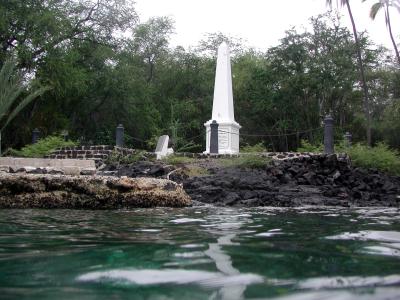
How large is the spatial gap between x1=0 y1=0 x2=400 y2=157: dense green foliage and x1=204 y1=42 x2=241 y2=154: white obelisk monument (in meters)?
3.01

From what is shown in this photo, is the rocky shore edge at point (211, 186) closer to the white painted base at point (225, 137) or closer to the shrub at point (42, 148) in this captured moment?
the white painted base at point (225, 137)

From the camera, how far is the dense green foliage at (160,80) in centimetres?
2353

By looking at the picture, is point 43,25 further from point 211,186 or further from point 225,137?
point 211,186

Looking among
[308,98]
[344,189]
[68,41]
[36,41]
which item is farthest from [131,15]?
[344,189]

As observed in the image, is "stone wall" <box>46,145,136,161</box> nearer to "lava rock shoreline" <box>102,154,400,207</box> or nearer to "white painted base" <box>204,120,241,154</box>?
"lava rock shoreline" <box>102,154,400,207</box>

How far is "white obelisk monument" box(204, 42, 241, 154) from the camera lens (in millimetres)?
19234

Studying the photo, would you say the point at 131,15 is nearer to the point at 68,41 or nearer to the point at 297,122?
the point at 68,41

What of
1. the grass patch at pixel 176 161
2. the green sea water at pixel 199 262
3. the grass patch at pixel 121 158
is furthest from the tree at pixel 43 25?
the green sea water at pixel 199 262

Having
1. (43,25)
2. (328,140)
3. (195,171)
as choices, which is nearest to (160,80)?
(43,25)

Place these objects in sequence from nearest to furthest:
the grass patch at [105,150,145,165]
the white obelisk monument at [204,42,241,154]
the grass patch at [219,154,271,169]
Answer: the grass patch at [219,154,271,169] → the grass patch at [105,150,145,165] → the white obelisk monument at [204,42,241,154]

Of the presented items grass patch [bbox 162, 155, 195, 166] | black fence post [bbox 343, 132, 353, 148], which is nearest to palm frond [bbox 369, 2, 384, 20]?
black fence post [bbox 343, 132, 353, 148]

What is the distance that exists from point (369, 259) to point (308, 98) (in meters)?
30.1

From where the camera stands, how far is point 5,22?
21375mm

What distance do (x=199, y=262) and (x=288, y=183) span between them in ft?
30.8
